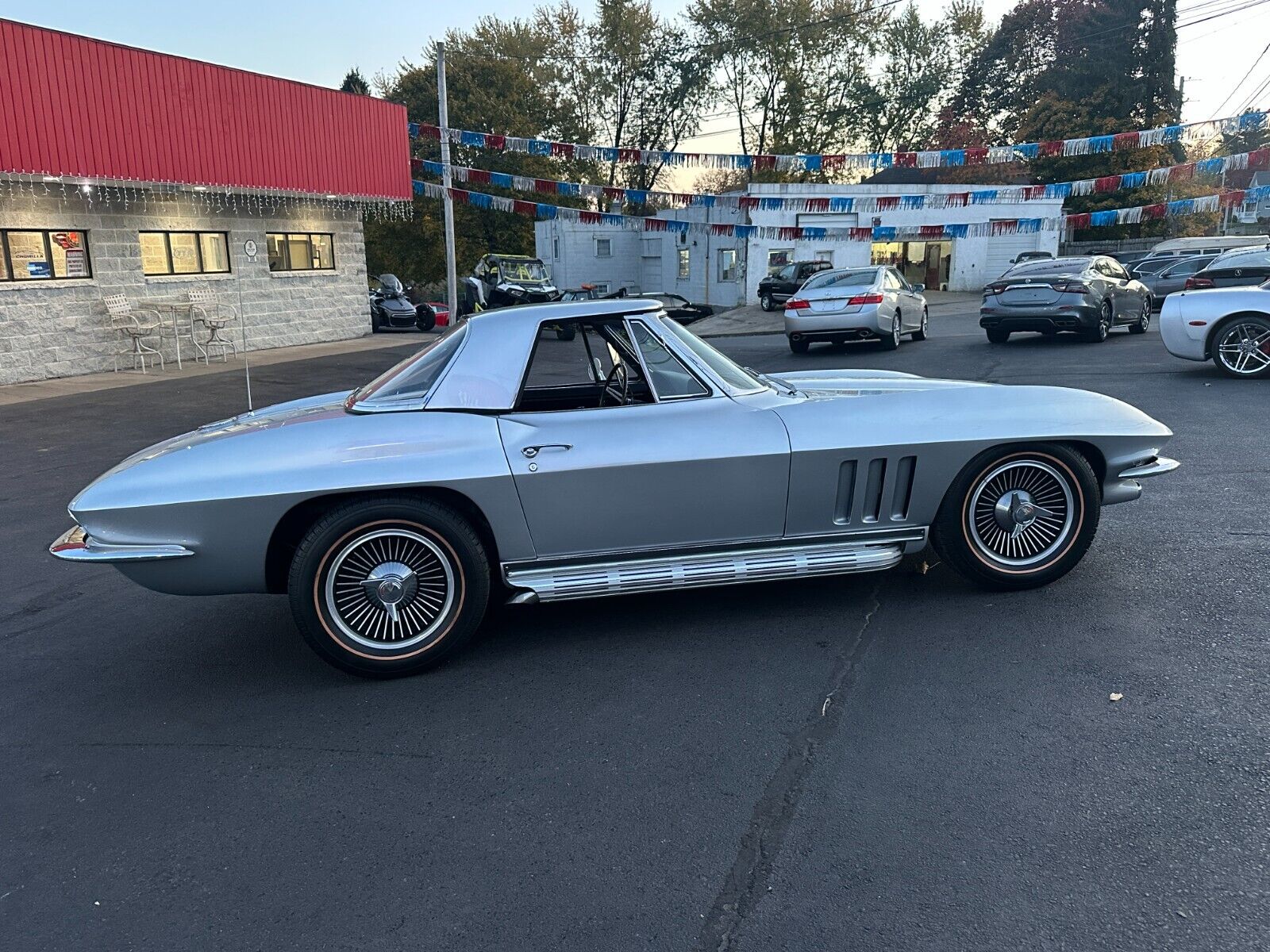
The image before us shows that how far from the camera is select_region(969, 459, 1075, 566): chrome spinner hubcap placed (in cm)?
430

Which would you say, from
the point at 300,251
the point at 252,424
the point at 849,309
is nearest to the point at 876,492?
the point at 252,424

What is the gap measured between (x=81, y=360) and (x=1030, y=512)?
53.3 feet

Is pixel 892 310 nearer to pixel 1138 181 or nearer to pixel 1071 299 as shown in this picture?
pixel 1071 299

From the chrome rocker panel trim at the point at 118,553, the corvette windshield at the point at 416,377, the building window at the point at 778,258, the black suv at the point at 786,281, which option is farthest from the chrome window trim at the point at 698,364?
the building window at the point at 778,258

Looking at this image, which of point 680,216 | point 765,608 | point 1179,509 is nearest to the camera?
point 765,608

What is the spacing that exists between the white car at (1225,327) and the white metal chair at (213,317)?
15445mm

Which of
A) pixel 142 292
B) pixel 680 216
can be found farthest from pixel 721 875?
pixel 680 216

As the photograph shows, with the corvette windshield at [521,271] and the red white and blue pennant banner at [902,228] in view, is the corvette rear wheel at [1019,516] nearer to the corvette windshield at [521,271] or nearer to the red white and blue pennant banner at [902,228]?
the red white and blue pennant banner at [902,228]

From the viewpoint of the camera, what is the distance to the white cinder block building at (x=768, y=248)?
110 feet

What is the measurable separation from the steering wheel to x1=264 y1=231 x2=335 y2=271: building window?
672 inches

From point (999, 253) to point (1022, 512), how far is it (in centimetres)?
3576

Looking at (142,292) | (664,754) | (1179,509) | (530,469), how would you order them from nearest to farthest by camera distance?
(664,754) → (530,469) → (1179,509) → (142,292)

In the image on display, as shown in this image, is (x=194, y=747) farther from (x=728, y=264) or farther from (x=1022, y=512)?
(x=728, y=264)

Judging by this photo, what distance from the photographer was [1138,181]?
66.8 ft
